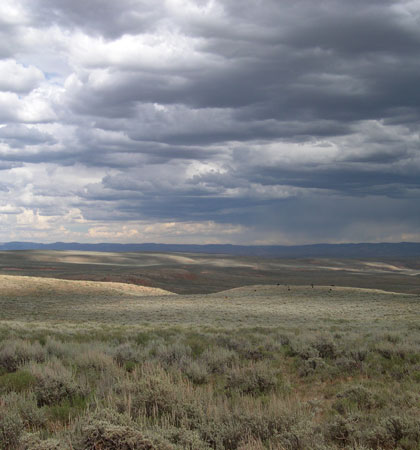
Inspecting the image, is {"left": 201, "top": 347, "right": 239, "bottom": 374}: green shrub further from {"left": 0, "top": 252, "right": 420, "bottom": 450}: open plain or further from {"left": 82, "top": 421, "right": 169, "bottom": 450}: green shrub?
{"left": 82, "top": 421, "right": 169, "bottom": 450}: green shrub

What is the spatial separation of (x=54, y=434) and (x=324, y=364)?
700 centimetres

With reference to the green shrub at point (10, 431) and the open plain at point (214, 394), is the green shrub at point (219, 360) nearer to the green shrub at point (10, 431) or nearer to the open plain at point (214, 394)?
the open plain at point (214, 394)

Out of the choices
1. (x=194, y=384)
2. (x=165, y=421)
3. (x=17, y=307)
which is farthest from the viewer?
(x=17, y=307)

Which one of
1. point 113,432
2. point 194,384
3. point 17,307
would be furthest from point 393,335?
point 17,307

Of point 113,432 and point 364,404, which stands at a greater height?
point 113,432

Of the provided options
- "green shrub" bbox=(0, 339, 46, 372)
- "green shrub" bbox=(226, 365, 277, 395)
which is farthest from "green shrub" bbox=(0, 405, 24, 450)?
"green shrub" bbox=(0, 339, 46, 372)

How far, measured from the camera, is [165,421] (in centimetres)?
548

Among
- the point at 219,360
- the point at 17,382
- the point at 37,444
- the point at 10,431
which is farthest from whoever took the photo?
the point at 219,360

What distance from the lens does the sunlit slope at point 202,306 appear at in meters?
27.0

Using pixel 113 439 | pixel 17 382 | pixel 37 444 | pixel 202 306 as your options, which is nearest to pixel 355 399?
pixel 113 439

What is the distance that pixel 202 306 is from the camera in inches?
1511

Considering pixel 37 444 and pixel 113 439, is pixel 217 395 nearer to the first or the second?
pixel 113 439

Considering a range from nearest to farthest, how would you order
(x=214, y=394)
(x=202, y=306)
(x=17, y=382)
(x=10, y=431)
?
(x=10, y=431)
(x=214, y=394)
(x=17, y=382)
(x=202, y=306)

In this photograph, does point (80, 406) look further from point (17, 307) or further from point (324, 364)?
point (17, 307)
